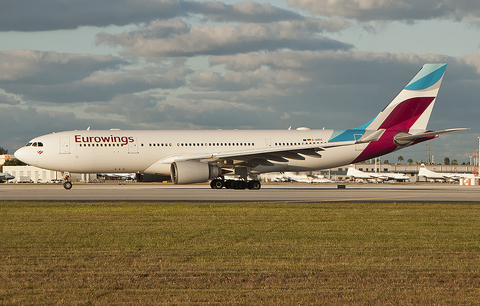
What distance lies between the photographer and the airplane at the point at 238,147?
32.3 metres

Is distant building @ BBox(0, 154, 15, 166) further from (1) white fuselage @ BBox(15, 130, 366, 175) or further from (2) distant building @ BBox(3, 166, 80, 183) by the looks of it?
(1) white fuselage @ BBox(15, 130, 366, 175)

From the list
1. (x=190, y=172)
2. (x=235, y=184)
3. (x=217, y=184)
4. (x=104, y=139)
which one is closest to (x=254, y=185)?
(x=235, y=184)

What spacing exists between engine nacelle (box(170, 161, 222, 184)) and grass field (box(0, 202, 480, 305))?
48.3ft

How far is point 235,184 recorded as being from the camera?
1312 inches

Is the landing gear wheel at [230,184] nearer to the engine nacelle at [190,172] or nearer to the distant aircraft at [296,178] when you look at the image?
the engine nacelle at [190,172]

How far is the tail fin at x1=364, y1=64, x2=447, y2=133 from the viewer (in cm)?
3531

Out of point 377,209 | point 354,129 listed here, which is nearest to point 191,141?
point 354,129

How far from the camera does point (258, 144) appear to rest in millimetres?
34500

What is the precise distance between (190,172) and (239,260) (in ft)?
71.5

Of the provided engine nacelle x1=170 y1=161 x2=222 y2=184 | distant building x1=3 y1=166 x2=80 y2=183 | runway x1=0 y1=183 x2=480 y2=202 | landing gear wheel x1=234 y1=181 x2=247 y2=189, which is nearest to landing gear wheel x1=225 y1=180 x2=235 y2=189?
landing gear wheel x1=234 y1=181 x2=247 y2=189

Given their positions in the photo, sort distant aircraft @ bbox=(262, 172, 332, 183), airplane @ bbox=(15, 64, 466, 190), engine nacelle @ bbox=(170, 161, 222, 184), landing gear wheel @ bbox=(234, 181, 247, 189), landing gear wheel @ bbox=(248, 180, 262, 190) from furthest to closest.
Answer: distant aircraft @ bbox=(262, 172, 332, 183), landing gear wheel @ bbox=(248, 180, 262, 190), landing gear wheel @ bbox=(234, 181, 247, 189), airplane @ bbox=(15, 64, 466, 190), engine nacelle @ bbox=(170, 161, 222, 184)

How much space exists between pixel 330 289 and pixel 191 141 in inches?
1095

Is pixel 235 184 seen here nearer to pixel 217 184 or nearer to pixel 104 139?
pixel 217 184

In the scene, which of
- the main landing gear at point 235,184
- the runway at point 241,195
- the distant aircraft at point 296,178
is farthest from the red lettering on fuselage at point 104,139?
the distant aircraft at point 296,178
